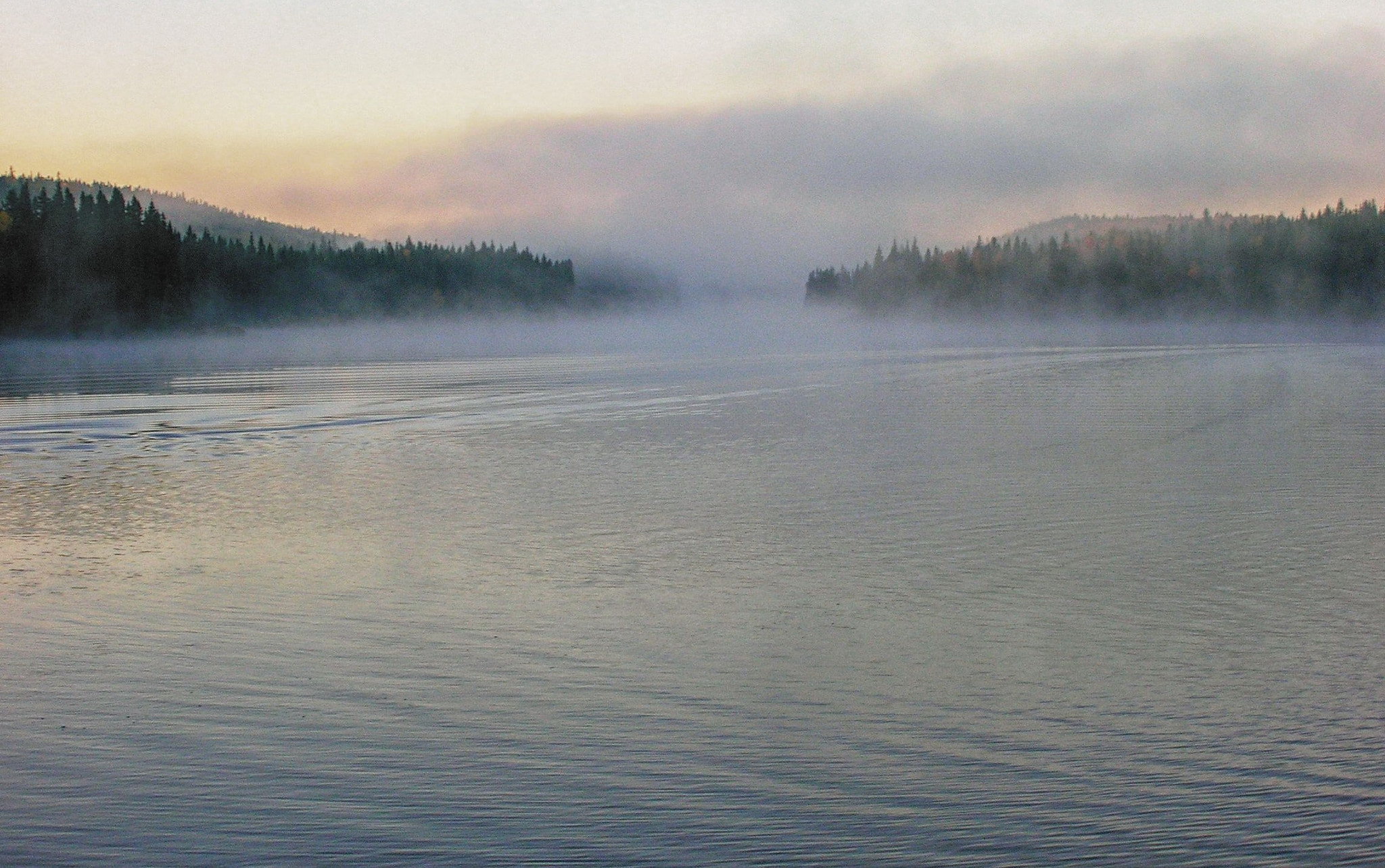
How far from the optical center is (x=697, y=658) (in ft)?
35.0

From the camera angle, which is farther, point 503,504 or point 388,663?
point 503,504

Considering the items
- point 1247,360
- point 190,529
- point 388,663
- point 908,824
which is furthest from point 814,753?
point 1247,360

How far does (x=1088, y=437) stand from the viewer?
28.7 meters

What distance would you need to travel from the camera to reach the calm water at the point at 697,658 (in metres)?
7.38

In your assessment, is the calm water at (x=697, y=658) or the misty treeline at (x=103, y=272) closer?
the calm water at (x=697, y=658)

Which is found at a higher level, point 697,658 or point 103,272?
point 103,272

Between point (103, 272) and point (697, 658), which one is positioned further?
point (103, 272)

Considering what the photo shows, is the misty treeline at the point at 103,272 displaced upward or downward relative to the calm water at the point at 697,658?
upward

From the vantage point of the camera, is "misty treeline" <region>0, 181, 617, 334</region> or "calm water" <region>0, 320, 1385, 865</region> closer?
"calm water" <region>0, 320, 1385, 865</region>

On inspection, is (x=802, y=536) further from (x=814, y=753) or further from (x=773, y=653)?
(x=814, y=753)

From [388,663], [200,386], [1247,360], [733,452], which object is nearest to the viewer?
[388,663]

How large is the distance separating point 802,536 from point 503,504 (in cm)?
496

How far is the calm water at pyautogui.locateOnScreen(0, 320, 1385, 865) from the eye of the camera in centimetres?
738

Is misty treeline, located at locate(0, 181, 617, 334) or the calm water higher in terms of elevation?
misty treeline, located at locate(0, 181, 617, 334)
